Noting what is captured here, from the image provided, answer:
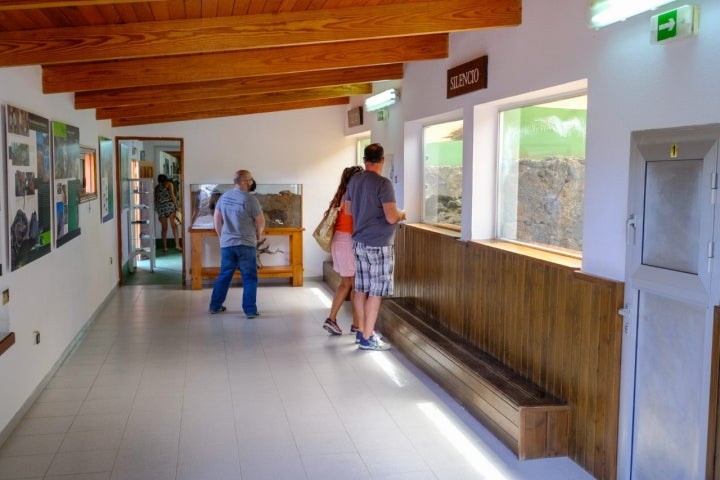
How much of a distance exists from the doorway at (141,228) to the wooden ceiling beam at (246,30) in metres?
5.00

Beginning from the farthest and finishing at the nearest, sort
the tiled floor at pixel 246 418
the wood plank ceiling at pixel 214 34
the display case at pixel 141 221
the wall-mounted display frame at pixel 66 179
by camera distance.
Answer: the display case at pixel 141 221 < the wall-mounted display frame at pixel 66 179 < the wood plank ceiling at pixel 214 34 < the tiled floor at pixel 246 418

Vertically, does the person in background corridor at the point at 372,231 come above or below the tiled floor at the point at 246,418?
above

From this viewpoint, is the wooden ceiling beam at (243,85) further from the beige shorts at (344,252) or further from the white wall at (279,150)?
the white wall at (279,150)

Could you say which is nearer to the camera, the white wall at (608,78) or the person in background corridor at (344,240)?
the white wall at (608,78)

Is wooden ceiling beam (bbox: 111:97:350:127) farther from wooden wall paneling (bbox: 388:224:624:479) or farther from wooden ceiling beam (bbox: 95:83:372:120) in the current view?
wooden wall paneling (bbox: 388:224:624:479)

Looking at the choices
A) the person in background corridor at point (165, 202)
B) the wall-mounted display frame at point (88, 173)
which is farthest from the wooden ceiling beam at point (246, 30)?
the person in background corridor at point (165, 202)

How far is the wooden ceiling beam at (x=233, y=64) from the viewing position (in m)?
5.05

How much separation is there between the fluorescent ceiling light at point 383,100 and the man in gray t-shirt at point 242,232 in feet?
4.74

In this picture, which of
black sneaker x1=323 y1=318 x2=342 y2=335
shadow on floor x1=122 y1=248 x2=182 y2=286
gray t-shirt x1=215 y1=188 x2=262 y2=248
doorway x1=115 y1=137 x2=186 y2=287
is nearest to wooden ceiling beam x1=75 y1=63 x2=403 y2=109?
gray t-shirt x1=215 y1=188 x2=262 y2=248

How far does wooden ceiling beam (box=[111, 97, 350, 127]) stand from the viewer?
865 centimetres

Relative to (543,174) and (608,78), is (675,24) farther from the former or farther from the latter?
(543,174)

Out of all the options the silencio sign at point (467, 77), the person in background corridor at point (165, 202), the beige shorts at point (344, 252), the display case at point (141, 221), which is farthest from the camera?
the person in background corridor at point (165, 202)

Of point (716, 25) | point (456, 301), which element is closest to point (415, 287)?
point (456, 301)

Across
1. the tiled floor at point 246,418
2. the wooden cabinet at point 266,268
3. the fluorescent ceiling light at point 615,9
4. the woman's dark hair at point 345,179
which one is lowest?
the tiled floor at point 246,418
